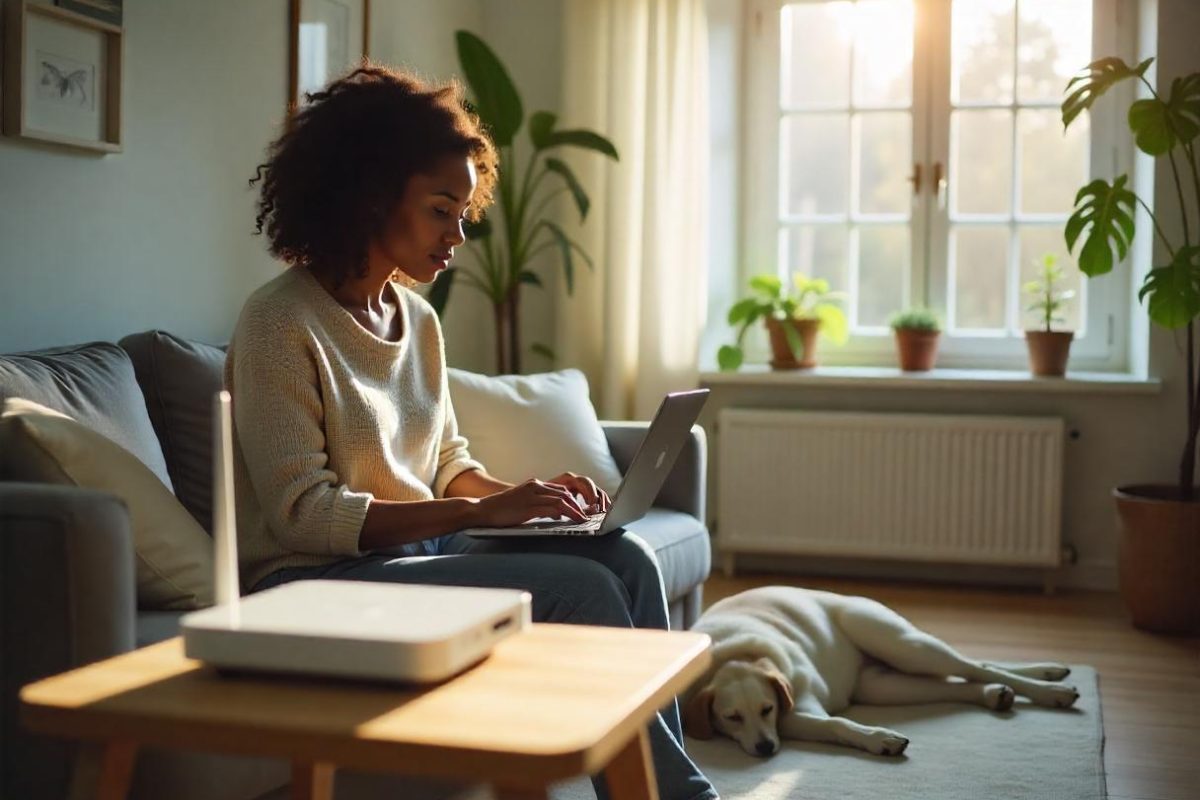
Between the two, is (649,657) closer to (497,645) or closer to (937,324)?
(497,645)

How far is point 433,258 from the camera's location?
2193 millimetres

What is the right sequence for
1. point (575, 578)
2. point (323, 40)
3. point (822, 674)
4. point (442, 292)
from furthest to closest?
1. point (442, 292)
2. point (323, 40)
3. point (822, 674)
4. point (575, 578)

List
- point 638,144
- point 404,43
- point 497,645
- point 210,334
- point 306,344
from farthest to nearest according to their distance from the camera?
point 638,144 → point 404,43 → point 210,334 → point 306,344 → point 497,645

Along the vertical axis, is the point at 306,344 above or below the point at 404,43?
below

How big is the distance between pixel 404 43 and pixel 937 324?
1879 millimetres

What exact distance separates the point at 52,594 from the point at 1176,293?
318cm

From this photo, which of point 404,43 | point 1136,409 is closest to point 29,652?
point 404,43

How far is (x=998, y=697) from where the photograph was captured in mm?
3018

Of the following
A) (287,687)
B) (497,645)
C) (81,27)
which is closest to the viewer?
(287,687)

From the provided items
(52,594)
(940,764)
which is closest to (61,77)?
(52,594)

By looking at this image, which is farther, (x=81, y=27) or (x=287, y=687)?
(x=81, y=27)

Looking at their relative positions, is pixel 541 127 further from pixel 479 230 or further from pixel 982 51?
pixel 982 51

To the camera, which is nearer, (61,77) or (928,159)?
(61,77)

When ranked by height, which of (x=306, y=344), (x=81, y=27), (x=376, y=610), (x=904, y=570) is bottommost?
(x=904, y=570)
